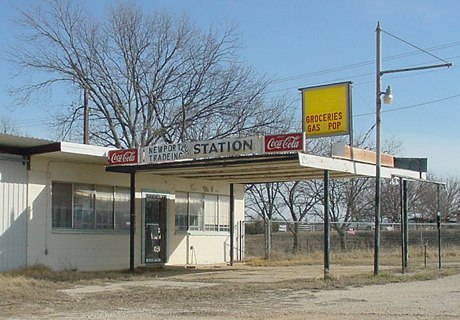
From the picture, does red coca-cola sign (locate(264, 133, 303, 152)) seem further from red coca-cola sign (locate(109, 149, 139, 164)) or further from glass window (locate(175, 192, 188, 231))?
glass window (locate(175, 192, 188, 231))

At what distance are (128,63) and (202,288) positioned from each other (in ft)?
78.5

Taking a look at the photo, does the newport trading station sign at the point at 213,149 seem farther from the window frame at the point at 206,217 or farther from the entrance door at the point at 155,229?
the window frame at the point at 206,217

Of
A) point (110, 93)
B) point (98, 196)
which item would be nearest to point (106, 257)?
point (98, 196)

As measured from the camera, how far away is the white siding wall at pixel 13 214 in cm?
2052

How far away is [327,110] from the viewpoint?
24734 mm

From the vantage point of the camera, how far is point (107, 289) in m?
17.7

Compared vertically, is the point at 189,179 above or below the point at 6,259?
above

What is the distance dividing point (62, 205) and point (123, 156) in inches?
106

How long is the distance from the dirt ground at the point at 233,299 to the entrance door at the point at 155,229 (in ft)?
14.4

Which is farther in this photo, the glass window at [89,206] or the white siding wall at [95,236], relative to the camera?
the glass window at [89,206]

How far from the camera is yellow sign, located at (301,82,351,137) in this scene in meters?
24.1

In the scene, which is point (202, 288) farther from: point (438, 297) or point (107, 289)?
point (438, 297)

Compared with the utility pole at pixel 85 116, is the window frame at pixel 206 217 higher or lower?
lower

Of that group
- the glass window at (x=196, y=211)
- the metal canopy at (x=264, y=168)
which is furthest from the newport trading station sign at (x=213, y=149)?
the glass window at (x=196, y=211)
